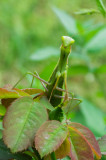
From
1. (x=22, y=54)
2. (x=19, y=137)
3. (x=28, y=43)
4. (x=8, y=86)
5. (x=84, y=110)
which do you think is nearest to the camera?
(x=19, y=137)

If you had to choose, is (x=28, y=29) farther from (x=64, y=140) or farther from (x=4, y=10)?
(x=64, y=140)

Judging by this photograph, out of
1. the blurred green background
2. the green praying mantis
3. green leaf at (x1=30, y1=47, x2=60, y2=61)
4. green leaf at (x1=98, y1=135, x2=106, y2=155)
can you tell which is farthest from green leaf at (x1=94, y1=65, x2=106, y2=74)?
the blurred green background

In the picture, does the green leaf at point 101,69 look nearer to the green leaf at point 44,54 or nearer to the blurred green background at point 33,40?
the green leaf at point 44,54

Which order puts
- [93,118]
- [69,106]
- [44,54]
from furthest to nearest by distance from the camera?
[44,54] → [93,118] → [69,106]

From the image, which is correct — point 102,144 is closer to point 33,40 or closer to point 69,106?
point 69,106

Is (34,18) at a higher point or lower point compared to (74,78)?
higher

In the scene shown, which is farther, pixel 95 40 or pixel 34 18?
pixel 34 18

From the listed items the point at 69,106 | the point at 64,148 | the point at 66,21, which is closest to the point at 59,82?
the point at 69,106

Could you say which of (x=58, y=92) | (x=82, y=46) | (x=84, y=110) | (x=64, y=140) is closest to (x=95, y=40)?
(x=82, y=46)
